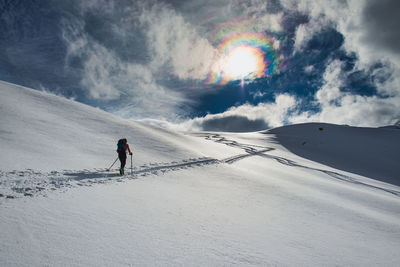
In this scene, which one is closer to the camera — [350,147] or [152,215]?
[152,215]

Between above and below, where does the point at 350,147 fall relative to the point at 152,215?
above

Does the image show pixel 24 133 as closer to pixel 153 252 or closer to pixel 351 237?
pixel 153 252

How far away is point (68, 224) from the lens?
3691 mm

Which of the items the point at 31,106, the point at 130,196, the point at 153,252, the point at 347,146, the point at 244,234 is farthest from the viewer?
the point at 347,146

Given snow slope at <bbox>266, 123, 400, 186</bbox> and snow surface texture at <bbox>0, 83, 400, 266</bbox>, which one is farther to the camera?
snow slope at <bbox>266, 123, 400, 186</bbox>

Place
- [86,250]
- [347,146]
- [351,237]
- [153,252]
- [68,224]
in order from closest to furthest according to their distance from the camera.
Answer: [86,250] → [153,252] → [68,224] → [351,237] → [347,146]

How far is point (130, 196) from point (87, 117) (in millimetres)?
14134

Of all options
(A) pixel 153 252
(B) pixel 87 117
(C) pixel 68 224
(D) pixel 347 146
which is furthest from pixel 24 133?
(D) pixel 347 146

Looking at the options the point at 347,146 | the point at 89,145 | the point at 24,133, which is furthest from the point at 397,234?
the point at 347,146

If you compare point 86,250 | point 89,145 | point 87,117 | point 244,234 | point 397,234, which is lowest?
point 397,234

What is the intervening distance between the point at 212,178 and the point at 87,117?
13447mm

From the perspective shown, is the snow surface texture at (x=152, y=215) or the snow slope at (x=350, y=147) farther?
the snow slope at (x=350, y=147)

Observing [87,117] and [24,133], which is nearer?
[24,133]

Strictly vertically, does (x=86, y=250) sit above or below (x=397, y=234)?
above
